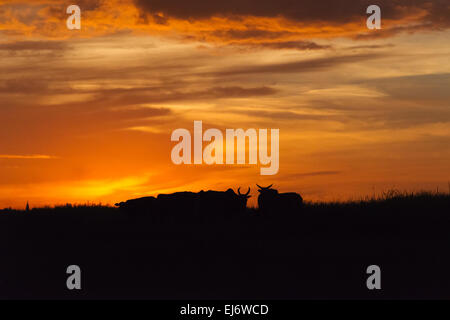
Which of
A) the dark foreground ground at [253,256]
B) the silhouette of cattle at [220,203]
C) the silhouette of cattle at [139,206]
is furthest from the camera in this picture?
the silhouette of cattle at [139,206]

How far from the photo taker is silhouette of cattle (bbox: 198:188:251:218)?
2788 centimetres

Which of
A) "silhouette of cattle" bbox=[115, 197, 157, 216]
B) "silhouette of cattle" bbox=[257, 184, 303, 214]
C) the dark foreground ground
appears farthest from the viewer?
"silhouette of cattle" bbox=[115, 197, 157, 216]

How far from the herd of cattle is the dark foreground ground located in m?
1.55

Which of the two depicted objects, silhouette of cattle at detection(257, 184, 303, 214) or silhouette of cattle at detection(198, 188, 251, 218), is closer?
silhouette of cattle at detection(257, 184, 303, 214)

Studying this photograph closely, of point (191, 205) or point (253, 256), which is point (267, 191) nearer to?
point (191, 205)

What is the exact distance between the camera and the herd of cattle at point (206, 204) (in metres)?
27.5

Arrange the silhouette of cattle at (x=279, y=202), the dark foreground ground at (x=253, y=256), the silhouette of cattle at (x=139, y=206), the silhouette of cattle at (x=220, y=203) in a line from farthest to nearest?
the silhouette of cattle at (x=139, y=206) < the silhouette of cattle at (x=220, y=203) < the silhouette of cattle at (x=279, y=202) < the dark foreground ground at (x=253, y=256)

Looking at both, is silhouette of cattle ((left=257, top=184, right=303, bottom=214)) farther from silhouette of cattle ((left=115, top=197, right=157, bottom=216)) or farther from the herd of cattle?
silhouette of cattle ((left=115, top=197, right=157, bottom=216))

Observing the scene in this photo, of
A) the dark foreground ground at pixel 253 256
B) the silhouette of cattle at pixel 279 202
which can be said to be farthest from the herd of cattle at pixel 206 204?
the dark foreground ground at pixel 253 256

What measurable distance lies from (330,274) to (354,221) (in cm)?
469

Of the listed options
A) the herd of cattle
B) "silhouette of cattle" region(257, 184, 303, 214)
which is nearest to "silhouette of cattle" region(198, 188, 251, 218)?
the herd of cattle

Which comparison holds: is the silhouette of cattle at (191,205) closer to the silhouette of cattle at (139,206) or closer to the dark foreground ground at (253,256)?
the silhouette of cattle at (139,206)
